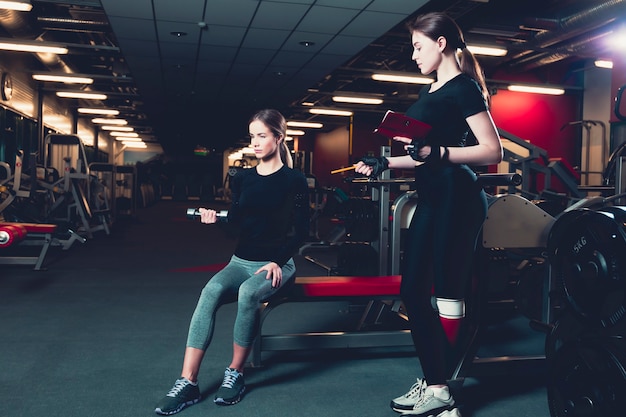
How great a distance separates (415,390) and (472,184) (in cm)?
80

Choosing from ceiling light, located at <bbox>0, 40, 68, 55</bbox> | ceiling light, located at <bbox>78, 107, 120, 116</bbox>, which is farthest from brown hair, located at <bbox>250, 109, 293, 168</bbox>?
ceiling light, located at <bbox>78, 107, 120, 116</bbox>

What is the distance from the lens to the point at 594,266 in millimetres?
1657

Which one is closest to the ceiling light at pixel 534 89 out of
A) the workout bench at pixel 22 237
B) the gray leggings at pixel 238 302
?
the workout bench at pixel 22 237

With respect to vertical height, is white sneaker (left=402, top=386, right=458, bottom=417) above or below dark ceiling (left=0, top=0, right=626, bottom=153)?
below

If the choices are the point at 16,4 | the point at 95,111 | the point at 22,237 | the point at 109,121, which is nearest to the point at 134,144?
the point at 109,121

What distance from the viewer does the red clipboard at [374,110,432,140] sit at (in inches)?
60.1

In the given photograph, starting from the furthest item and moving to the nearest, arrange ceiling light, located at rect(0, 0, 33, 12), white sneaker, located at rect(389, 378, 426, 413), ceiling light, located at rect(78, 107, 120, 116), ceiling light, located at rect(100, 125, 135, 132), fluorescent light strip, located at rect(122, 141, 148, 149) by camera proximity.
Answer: fluorescent light strip, located at rect(122, 141, 148, 149)
ceiling light, located at rect(100, 125, 135, 132)
ceiling light, located at rect(78, 107, 120, 116)
ceiling light, located at rect(0, 0, 33, 12)
white sneaker, located at rect(389, 378, 426, 413)

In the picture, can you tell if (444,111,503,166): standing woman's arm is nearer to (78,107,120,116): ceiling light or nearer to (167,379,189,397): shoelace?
(167,379,189,397): shoelace

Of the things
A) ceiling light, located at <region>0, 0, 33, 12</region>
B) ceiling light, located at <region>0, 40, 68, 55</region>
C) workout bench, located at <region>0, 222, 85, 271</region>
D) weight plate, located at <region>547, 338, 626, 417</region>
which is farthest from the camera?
ceiling light, located at <region>0, 40, 68, 55</region>

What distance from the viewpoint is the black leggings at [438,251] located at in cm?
173

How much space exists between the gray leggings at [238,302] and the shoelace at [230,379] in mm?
119

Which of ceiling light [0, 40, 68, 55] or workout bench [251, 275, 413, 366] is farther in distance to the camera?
ceiling light [0, 40, 68, 55]

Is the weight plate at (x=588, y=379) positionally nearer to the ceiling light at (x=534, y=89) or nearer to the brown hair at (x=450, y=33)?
the brown hair at (x=450, y=33)

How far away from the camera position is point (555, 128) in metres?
10.9
